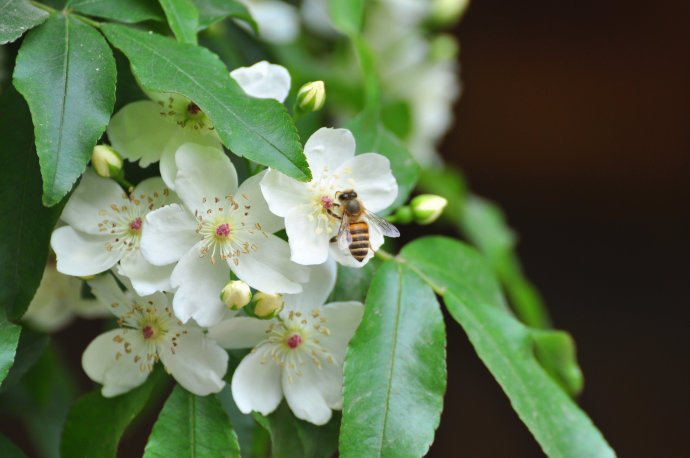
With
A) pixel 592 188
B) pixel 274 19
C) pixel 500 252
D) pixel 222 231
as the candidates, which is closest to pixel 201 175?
pixel 222 231

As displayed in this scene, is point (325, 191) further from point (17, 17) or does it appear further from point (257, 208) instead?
point (17, 17)

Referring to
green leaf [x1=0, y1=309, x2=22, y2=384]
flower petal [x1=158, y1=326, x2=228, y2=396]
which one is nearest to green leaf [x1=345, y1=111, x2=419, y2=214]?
flower petal [x1=158, y1=326, x2=228, y2=396]

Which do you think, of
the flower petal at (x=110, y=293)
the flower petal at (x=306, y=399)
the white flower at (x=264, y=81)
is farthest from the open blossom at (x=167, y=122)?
the flower petal at (x=306, y=399)

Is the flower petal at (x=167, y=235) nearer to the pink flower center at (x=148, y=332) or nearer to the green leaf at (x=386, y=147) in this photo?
the pink flower center at (x=148, y=332)

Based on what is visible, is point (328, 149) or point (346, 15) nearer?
point (328, 149)

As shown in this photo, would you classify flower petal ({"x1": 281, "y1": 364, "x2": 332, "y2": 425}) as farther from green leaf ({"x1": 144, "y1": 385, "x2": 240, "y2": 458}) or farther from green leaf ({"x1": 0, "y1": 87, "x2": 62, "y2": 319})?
green leaf ({"x1": 0, "y1": 87, "x2": 62, "y2": 319})
